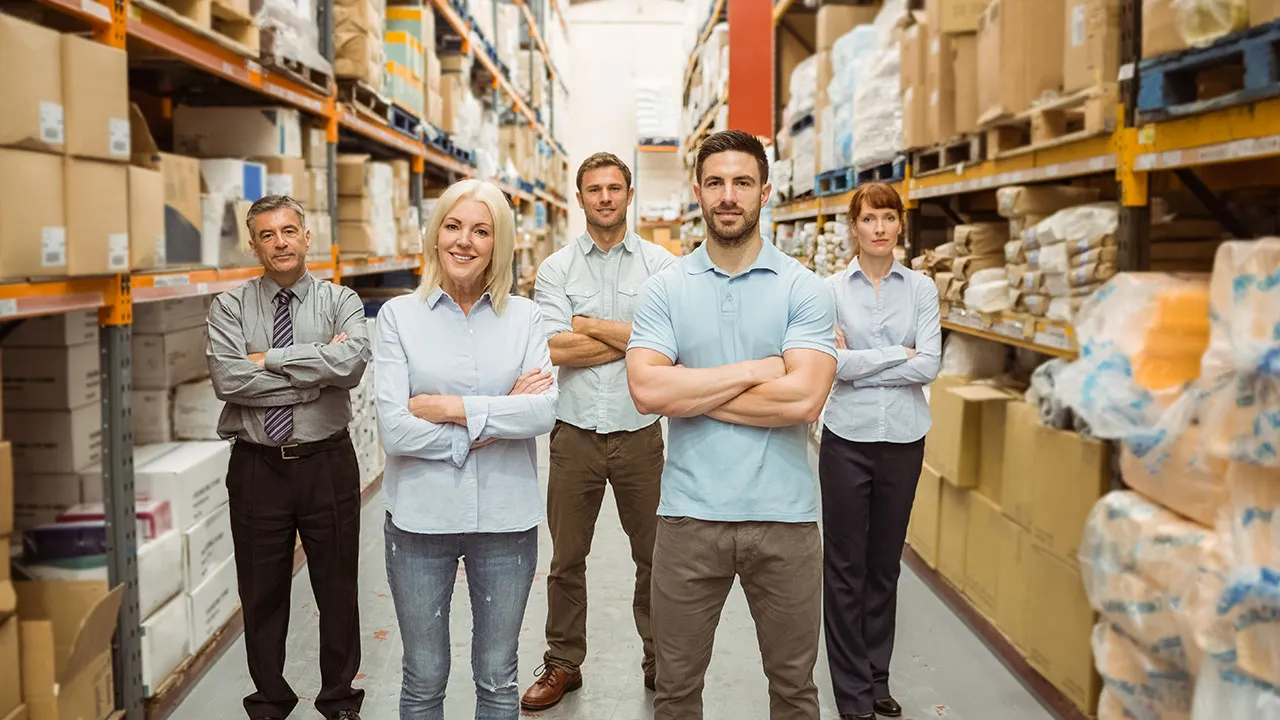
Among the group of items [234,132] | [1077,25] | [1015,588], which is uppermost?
[1077,25]

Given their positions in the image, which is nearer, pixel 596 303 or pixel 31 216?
pixel 31 216

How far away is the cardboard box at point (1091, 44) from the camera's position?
2914mm

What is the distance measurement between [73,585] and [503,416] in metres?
1.64

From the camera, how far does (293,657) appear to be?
3.80m

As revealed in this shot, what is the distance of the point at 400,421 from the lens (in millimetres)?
2338

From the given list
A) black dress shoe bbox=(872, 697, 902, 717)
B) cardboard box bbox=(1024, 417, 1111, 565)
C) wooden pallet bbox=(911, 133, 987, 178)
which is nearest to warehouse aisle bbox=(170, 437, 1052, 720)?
black dress shoe bbox=(872, 697, 902, 717)

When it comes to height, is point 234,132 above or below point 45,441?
above

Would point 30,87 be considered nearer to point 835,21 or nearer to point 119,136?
point 119,136

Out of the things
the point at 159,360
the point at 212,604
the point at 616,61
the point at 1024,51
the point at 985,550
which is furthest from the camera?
the point at 616,61

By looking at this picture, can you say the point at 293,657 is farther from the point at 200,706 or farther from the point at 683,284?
the point at 683,284

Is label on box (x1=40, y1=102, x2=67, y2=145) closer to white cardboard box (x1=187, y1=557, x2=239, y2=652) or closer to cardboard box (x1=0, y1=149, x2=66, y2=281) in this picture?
cardboard box (x1=0, y1=149, x2=66, y2=281)

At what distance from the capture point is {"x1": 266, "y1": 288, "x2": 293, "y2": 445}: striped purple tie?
302 centimetres

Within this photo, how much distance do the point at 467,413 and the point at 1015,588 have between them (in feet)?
8.20

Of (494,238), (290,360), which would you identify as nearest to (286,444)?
(290,360)
